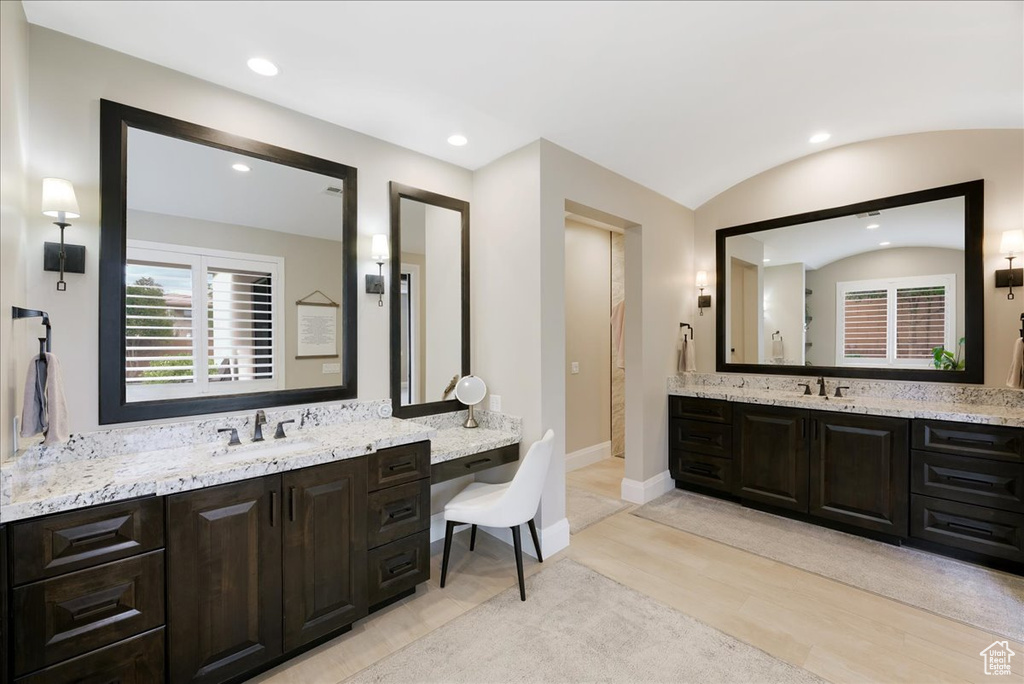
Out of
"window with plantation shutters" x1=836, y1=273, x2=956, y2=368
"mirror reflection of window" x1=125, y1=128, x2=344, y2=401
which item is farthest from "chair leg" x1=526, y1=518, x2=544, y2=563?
"window with plantation shutters" x1=836, y1=273, x2=956, y2=368

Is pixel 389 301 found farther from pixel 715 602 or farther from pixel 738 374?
pixel 738 374

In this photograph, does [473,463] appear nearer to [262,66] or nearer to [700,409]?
[700,409]

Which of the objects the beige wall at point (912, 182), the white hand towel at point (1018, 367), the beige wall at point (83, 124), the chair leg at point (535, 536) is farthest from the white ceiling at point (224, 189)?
the white hand towel at point (1018, 367)

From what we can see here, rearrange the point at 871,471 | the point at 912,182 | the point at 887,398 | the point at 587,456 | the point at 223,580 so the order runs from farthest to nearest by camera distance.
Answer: the point at 587,456, the point at 887,398, the point at 912,182, the point at 871,471, the point at 223,580

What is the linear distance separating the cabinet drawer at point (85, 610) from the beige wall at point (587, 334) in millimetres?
3526

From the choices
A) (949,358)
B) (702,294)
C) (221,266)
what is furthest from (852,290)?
(221,266)

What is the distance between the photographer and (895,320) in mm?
3213

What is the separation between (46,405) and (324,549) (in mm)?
1196

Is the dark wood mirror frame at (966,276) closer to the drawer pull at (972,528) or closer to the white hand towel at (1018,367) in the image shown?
the white hand towel at (1018,367)

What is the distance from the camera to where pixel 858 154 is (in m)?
3.34

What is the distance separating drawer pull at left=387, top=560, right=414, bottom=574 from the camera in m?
2.19

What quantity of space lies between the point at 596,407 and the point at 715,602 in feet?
8.92

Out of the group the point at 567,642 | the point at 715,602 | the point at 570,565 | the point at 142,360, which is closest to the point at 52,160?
the point at 142,360

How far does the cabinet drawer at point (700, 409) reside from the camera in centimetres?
362
